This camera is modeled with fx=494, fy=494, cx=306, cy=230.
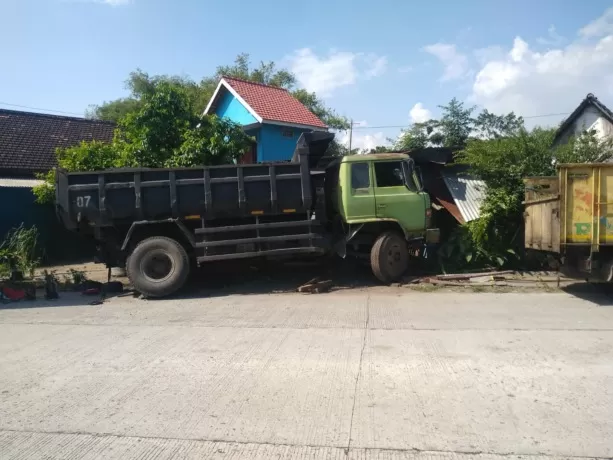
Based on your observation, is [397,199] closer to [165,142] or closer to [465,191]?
[465,191]

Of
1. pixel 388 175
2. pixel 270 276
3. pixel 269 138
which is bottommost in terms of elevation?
pixel 270 276

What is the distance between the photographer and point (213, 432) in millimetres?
3910

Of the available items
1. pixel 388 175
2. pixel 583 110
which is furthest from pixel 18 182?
pixel 583 110

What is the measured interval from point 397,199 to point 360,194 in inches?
29.4

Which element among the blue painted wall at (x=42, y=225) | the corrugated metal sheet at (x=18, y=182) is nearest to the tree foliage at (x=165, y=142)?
the blue painted wall at (x=42, y=225)

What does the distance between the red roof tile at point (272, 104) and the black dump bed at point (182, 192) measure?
10.5 meters

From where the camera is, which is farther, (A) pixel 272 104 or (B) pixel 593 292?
(A) pixel 272 104

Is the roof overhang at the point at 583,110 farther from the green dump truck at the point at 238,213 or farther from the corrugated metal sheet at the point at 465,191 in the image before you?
the green dump truck at the point at 238,213

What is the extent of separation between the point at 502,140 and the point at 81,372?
10146mm

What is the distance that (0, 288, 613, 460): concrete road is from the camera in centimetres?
372

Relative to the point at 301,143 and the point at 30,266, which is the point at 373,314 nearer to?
the point at 301,143

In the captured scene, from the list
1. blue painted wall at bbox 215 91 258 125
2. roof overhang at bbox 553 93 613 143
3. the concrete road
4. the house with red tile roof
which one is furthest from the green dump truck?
blue painted wall at bbox 215 91 258 125

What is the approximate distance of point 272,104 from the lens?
839 inches

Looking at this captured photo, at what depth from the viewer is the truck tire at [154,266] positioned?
934 centimetres
